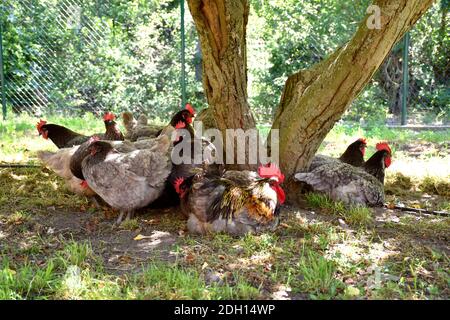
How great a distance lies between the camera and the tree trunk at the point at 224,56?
4.14 m

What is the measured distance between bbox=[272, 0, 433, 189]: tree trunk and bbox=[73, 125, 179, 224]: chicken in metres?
1.29

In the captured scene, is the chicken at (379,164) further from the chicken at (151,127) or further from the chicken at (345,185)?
the chicken at (151,127)

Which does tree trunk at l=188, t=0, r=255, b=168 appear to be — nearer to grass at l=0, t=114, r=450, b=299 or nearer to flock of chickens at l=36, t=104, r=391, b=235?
flock of chickens at l=36, t=104, r=391, b=235

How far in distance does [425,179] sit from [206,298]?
12.5 ft

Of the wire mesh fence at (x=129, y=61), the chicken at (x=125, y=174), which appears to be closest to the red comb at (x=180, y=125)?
the chicken at (x=125, y=174)

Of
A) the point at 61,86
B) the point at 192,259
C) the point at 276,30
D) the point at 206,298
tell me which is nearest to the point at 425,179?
the point at 192,259

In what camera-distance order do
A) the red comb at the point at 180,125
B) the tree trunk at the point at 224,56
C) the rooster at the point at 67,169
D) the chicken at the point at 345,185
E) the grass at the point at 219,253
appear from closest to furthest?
1. the grass at the point at 219,253
2. the tree trunk at the point at 224,56
3. the chicken at the point at 345,185
4. the rooster at the point at 67,169
5. the red comb at the point at 180,125

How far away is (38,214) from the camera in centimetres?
453

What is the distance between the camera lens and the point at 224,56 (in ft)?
14.3

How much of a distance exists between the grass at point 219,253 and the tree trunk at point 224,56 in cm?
111

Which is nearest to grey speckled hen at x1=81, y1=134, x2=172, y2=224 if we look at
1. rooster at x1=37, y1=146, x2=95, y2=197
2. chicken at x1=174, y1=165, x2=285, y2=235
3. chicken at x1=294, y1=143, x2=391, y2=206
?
chicken at x1=174, y1=165, x2=285, y2=235

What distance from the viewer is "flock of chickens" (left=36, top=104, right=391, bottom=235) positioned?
4008 millimetres

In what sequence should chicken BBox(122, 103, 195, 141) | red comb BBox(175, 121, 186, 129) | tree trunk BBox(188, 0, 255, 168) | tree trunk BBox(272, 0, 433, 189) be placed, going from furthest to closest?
chicken BBox(122, 103, 195, 141) < red comb BBox(175, 121, 186, 129) < tree trunk BBox(188, 0, 255, 168) < tree trunk BBox(272, 0, 433, 189)

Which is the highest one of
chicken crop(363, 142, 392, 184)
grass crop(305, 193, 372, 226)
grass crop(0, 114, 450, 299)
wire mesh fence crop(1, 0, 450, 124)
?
wire mesh fence crop(1, 0, 450, 124)
